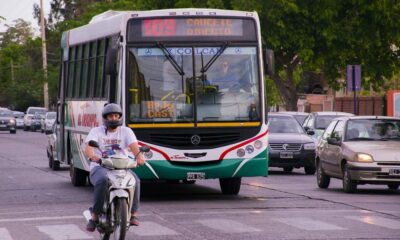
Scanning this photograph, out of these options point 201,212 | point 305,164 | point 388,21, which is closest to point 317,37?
point 388,21

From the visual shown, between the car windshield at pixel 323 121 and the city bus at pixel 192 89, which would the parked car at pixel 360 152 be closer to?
the city bus at pixel 192 89

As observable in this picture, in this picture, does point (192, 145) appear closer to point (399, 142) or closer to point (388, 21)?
point (399, 142)

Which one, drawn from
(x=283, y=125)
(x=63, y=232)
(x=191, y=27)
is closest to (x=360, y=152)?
(x=191, y=27)

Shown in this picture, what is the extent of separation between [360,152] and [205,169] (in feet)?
11.4

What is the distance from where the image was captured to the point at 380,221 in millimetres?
16000

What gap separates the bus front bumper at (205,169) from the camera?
19344 mm

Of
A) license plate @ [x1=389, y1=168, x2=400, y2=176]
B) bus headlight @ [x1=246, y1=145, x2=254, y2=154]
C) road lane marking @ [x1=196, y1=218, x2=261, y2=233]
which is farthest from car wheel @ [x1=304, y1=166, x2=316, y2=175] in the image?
road lane marking @ [x1=196, y1=218, x2=261, y2=233]

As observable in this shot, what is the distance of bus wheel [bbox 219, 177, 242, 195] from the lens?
850 inches

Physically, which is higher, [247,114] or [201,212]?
[247,114]

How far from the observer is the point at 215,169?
19.6 meters

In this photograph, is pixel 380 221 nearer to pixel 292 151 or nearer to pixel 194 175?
pixel 194 175

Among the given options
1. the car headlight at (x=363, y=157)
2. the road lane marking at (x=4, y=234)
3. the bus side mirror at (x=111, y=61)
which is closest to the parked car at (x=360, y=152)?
the car headlight at (x=363, y=157)

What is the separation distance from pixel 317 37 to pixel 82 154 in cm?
3038

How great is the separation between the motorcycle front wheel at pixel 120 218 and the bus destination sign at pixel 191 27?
293 inches
